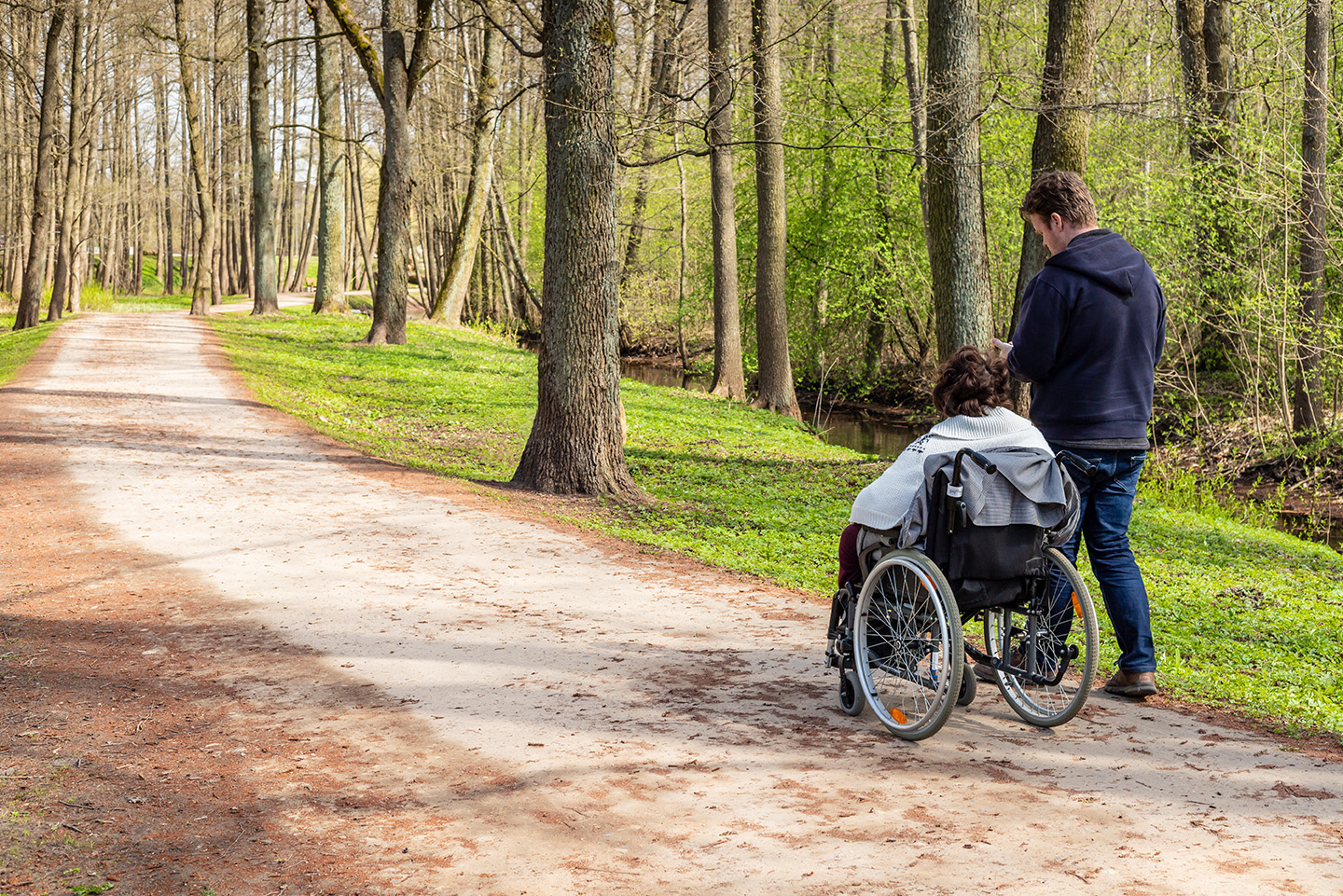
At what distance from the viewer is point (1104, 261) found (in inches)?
180

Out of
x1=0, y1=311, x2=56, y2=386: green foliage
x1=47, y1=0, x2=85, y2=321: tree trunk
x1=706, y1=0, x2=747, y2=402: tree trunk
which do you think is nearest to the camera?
x1=0, y1=311, x2=56, y2=386: green foliage

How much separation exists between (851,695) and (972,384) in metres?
1.35

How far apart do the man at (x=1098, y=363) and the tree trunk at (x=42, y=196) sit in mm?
27003

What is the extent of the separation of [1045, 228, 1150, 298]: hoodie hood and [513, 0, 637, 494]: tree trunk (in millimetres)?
Result: 5627

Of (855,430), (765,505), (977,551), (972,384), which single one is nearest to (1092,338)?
(972,384)

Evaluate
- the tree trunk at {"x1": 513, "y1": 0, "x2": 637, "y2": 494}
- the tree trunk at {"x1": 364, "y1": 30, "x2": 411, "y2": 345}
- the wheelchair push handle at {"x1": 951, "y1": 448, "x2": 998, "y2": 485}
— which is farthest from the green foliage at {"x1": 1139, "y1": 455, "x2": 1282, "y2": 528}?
the tree trunk at {"x1": 364, "y1": 30, "x2": 411, "y2": 345}

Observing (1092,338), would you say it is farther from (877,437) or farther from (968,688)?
(877,437)

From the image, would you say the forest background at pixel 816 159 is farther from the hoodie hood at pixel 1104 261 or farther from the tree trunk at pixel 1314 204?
the hoodie hood at pixel 1104 261

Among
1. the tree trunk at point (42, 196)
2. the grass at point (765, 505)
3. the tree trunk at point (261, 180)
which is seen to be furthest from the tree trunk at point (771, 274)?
the tree trunk at point (42, 196)

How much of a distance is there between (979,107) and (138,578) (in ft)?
29.1

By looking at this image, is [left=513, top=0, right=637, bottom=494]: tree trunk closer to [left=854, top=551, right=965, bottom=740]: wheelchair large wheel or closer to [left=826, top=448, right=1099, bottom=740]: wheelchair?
[left=826, top=448, right=1099, bottom=740]: wheelchair

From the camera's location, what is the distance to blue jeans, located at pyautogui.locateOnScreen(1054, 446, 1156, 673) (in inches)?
180

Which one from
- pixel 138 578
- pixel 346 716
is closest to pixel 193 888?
pixel 346 716

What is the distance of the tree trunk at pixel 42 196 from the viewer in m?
25.8
